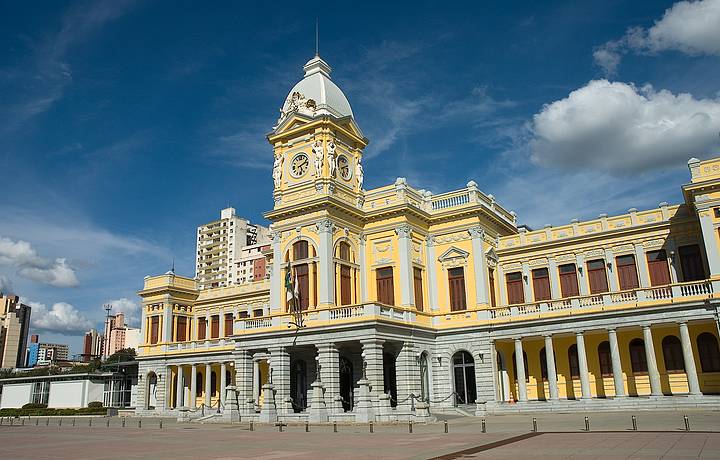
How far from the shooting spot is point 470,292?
127ft

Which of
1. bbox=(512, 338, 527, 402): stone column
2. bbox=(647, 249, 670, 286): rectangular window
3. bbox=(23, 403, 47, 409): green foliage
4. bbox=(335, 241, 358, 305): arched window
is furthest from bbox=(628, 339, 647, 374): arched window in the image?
bbox=(23, 403, 47, 409): green foliage

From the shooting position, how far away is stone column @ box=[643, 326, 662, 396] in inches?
1236

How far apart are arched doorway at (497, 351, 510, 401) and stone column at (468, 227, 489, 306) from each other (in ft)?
12.5

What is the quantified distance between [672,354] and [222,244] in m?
111

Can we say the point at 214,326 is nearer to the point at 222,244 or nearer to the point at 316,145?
the point at 316,145

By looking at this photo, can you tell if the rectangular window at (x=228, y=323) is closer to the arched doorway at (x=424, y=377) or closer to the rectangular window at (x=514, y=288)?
the arched doorway at (x=424, y=377)

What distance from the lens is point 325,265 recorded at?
121 ft

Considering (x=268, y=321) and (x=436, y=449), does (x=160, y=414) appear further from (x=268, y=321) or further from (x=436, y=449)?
(x=436, y=449)

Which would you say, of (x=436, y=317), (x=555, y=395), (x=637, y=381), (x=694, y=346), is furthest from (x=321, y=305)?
(x=694, y=346)

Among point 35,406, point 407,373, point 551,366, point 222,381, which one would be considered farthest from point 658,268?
point 35,406

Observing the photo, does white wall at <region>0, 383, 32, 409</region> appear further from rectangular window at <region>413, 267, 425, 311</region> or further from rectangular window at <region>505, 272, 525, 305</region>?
rectangular window at <region>505, 272, 525, 305</region>

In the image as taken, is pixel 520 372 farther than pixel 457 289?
No

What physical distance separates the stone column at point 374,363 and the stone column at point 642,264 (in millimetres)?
16770

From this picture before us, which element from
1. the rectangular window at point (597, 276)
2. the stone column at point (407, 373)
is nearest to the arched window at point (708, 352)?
the rectangular window at point (597, 276)
